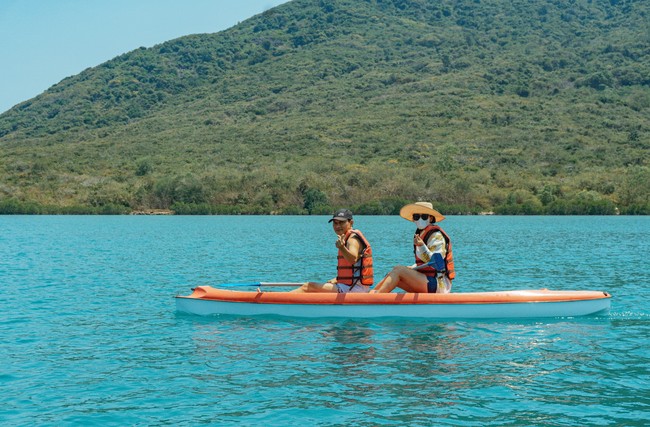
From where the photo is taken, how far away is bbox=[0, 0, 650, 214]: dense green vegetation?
88.3 metres

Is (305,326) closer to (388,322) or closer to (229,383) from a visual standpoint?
(388,322)

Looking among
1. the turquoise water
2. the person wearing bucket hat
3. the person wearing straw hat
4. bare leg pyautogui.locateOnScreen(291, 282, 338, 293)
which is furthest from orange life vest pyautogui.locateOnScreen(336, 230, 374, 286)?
the turquoise water

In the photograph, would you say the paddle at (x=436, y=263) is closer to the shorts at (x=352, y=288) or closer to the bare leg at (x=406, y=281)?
the bare leg at (x=406, y=281)

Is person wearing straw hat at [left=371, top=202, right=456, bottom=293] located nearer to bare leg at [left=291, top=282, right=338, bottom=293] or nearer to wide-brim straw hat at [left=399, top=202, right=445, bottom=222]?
wide-brim straw hat at [left=399, top=202, right=445, bottom=222]

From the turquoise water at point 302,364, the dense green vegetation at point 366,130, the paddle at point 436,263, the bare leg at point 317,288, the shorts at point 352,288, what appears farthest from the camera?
the dense green vegetation at point 366,130

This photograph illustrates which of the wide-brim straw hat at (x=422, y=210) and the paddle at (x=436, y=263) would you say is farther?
the paddle at (x=436, y=263)

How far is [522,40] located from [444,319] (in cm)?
18299

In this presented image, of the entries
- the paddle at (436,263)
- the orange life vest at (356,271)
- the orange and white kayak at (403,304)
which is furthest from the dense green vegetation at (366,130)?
the orange life vest at (356,271)

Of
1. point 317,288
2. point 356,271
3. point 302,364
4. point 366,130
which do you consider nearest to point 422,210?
point 356,271

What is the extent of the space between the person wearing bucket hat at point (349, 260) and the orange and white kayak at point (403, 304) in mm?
307

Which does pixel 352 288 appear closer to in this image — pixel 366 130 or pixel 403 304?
pixel 403 304

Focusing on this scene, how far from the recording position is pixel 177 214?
8906 centimetres

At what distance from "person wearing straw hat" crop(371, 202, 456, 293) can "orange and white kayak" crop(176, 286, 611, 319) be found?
0.30 metres

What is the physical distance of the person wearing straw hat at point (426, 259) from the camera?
47.2 feet
